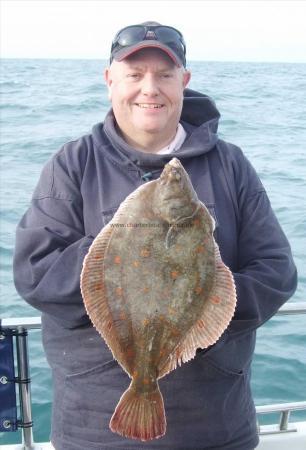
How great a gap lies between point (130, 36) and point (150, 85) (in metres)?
0.27

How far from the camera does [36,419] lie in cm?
521

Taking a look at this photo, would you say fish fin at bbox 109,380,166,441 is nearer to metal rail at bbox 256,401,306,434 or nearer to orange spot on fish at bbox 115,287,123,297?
orange spot on fish at bbox 115,287,123,297

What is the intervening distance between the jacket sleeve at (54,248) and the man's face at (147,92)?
390mm

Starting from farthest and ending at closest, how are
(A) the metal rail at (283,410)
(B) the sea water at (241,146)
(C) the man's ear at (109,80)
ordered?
(B) the sea water at (241,146) < (A) the metal rail at (283,410) < (C) the man's ear at (109,80)

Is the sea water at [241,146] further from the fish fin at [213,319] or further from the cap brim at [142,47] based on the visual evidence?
the cap brim at [142,47]

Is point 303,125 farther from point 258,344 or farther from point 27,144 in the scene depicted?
point 258,344

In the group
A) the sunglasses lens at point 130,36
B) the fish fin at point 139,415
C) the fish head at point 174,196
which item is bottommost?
the fish fin at point 139,415

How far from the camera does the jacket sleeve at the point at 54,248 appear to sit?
99.0 inches

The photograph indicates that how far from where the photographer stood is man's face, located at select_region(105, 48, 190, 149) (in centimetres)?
282

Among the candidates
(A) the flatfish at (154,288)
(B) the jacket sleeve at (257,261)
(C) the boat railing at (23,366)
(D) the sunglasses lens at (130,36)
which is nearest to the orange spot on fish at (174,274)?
(A) the flatfish at (154,288)

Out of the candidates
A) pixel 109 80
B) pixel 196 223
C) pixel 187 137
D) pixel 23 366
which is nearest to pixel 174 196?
pixel 196 223

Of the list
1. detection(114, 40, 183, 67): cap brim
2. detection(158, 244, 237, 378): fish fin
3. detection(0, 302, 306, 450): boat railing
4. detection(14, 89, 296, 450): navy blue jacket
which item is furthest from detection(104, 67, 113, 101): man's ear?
detection(0, 302, 306, 450): boat railing

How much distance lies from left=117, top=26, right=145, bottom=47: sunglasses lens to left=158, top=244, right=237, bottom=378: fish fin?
1091 millimetres

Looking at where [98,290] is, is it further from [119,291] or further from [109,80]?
[109,80]
